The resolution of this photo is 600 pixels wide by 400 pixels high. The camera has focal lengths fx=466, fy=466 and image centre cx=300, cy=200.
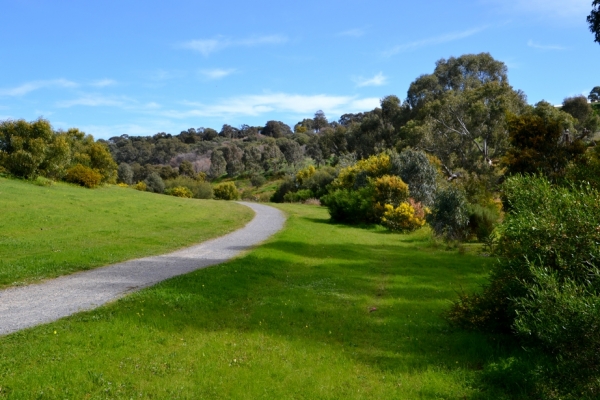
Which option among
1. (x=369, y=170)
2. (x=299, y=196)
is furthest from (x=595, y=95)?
(x=369, y=170)

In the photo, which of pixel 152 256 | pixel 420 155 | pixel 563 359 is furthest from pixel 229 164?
pixel 563 359

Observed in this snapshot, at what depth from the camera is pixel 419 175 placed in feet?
94.9

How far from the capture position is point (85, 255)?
13.1 m

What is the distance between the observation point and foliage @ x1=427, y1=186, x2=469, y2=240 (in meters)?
20.0

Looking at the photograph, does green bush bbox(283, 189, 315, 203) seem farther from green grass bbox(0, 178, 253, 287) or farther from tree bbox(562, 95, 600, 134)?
tree bbox(562, 95, 600, 134)

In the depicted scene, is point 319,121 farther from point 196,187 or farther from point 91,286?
point 91,286

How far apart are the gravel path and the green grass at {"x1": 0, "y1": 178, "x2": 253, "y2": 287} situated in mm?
722

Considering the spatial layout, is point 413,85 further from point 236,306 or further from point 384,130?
point 236,306

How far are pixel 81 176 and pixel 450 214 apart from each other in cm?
3072

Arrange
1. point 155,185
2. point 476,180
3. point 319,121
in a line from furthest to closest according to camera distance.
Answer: point 319,121
point 155,185
point 476,180

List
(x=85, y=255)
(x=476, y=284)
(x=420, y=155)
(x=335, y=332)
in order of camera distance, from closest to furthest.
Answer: (x=335, y=332) < (x=476, y=284) < (x=85, y=255) < (x=420, y=155)

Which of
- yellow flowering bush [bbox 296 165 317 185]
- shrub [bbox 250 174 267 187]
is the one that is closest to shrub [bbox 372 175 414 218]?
yellow flowering bush [bbox 296 165 317 185]

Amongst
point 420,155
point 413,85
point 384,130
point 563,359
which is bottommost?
point 563,359

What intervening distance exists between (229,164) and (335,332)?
7987cm
